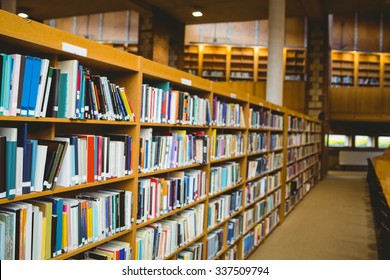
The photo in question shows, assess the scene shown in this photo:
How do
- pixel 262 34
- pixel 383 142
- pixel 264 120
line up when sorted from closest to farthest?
pixel 264 120
pixel 262 34
pixel 383 142

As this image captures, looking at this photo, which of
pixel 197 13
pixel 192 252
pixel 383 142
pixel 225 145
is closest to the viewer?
pixel 192 252

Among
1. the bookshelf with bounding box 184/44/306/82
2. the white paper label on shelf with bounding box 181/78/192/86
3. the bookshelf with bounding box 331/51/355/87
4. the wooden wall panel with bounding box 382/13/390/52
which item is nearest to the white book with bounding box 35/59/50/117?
the white paper label on shelf with bounding box 181/78/192/86

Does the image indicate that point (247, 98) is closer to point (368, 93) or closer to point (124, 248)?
point (124, 248)

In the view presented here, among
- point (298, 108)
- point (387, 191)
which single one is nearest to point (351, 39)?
point (298, 108)

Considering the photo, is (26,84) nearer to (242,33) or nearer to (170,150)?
(170,150)

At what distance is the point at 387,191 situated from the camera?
14.7 feet

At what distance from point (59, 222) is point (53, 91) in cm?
66

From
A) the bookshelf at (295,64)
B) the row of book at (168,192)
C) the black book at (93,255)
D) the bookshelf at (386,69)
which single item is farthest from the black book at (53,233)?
the bookshelf at (386,69)

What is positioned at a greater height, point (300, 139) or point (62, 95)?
point (62, 95)

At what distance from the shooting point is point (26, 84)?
1702 mm

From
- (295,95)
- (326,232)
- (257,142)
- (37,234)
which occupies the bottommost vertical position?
(326,232)

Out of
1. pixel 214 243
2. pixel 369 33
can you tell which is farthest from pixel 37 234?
pixel 369 33

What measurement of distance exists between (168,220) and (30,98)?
5.54 ft

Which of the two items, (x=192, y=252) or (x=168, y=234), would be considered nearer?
(x=168, y=234)
